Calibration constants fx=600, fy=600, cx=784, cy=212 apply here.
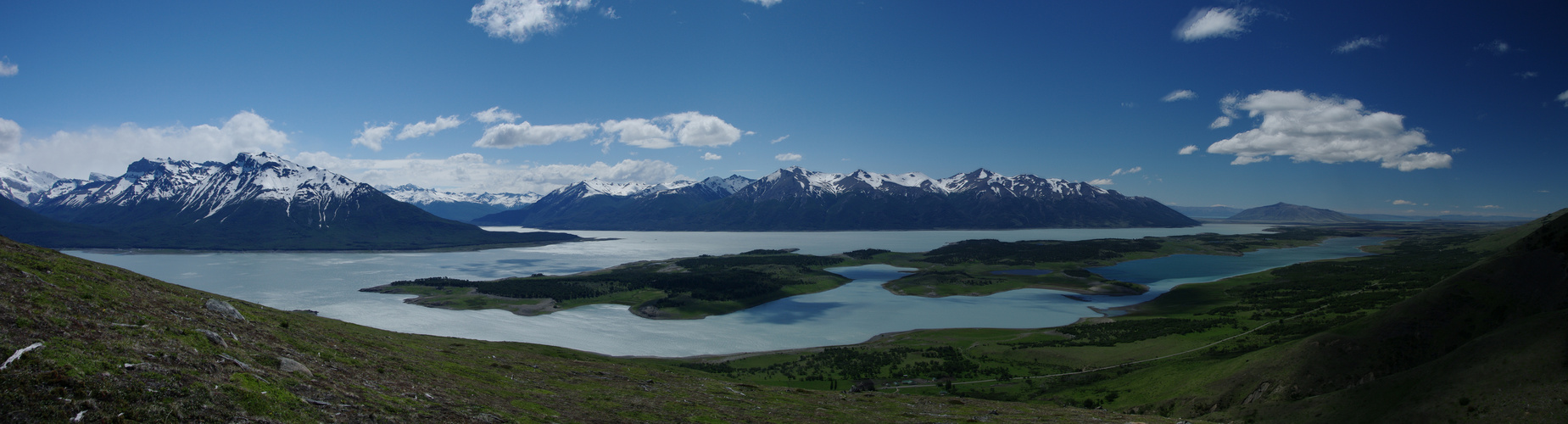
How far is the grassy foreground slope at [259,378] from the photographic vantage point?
15930mm

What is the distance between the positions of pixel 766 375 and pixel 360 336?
5030 cm

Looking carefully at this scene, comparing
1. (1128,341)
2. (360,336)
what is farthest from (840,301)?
(360,336)

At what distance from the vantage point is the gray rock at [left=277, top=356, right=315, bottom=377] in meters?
24.0

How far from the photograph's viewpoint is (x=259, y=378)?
2086cm

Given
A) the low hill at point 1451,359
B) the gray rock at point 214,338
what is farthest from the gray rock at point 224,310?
the low hill at point 1451,359

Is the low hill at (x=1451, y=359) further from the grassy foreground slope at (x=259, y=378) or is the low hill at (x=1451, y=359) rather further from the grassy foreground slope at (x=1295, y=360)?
the grassy foreground slope at (x=259, y=378)

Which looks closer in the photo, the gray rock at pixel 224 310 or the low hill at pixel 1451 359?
the gray rock at pixel 224 310

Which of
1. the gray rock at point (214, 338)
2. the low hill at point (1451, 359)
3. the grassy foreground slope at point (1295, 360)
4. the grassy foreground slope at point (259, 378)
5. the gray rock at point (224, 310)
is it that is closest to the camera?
the grassy foreground slope at point (259, 378)

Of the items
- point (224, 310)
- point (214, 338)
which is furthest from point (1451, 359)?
point (224, 310)

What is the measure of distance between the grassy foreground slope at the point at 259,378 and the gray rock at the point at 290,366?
0.28 ft

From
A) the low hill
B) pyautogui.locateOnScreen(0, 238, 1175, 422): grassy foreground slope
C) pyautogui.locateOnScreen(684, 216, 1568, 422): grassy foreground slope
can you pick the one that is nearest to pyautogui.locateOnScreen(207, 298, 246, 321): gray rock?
pyautogui.locateOnScreen(0, 238, 1175, 422): grassy foreground slope

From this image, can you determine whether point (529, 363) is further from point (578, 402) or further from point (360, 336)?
point (578, 402)

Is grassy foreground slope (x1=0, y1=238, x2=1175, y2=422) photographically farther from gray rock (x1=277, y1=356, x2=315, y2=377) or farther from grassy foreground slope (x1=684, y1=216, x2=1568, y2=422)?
grassy foreground slope (x1=684, y1=216, x2=1568, y2=422)

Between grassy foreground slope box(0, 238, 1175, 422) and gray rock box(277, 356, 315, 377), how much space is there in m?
0.09
